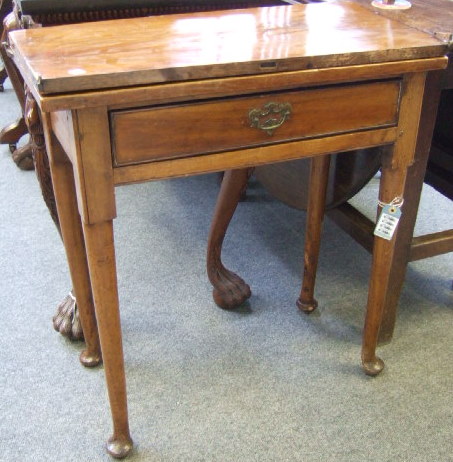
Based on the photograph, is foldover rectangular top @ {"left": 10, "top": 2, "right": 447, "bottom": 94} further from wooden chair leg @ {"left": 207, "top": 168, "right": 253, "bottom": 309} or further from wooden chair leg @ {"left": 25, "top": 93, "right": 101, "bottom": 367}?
wooden chair leg @ {"left": 207, "top": 168, "right": 253, "bottom": 309}

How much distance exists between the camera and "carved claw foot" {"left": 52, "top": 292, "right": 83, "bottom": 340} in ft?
4.81

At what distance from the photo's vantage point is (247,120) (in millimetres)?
969

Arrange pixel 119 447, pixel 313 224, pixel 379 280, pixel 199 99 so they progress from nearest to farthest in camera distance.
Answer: pixel 199 99, pixel 119 447, pixel 379 280, pixel 313 224

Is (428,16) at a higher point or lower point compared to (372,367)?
higher

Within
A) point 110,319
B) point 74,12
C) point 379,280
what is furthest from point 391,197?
point 74,12

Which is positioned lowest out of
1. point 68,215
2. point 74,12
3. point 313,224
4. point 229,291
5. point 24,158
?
point 24,158

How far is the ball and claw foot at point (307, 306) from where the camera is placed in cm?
160

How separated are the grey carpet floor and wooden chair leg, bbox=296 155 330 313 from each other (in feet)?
0.15

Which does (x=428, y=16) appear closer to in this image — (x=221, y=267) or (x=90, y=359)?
(x=221, y=267)

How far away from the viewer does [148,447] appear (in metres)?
1.22

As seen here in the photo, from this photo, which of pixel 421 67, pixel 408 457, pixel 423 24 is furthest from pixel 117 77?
pixel 408 457

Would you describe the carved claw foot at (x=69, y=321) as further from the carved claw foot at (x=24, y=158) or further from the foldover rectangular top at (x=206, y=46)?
the carved claw foot at (x=24, y=158)

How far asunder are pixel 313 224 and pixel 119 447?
68 centimetres

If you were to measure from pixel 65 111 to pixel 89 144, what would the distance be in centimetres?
6
